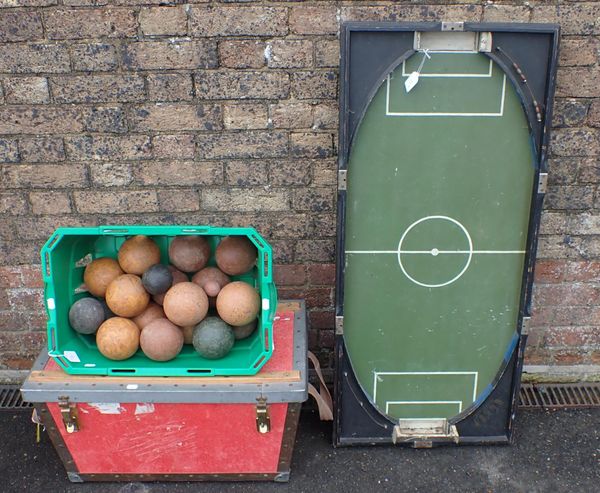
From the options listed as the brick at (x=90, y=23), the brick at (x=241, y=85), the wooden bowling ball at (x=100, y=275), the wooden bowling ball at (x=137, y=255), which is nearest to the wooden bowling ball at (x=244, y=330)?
the wooden bowling ball at (x=137, y=255)

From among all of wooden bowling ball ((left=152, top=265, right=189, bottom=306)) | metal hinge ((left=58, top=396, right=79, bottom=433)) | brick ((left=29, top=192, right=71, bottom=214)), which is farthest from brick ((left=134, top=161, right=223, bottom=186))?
metal hinge ((left=58, top=396, right=79, bottom=433))

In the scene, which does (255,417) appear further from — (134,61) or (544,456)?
(134,61)

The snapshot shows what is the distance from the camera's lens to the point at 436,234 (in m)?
2.43

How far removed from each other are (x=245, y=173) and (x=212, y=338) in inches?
35.7

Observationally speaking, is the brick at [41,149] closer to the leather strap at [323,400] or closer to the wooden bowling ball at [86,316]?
the wooden bowling ball at [86,316]

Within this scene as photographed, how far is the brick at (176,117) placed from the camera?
2.63m

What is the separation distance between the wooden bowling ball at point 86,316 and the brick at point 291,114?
1.23 metres

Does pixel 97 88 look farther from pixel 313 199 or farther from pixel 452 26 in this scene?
pixel 452 26

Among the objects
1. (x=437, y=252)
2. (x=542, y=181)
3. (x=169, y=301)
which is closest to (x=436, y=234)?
(x=437, y=252)

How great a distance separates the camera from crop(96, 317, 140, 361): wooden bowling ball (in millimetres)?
2295

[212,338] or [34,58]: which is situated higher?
[34,58]

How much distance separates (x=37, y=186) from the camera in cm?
277

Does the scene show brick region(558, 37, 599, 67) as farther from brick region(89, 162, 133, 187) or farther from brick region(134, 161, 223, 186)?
brick region(89, 162, 133, 187)

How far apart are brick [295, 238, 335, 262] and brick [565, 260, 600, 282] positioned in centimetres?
132
